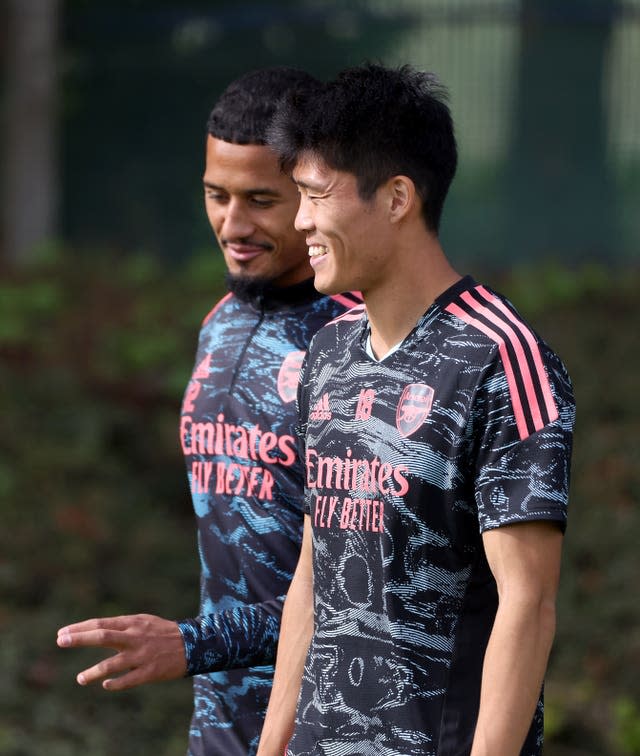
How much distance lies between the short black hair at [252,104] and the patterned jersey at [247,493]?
0.42 m

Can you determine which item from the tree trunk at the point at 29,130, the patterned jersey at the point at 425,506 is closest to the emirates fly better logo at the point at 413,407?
the patterned jersey at the point at 425,506

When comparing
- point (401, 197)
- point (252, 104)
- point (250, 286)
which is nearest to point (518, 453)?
point (401, 197)

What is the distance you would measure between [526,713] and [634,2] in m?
12.2

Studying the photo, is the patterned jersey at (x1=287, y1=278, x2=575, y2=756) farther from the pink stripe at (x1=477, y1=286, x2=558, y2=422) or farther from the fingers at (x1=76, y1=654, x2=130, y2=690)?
the fingers at (x1=76, y1=654, x2=130, y2=690)

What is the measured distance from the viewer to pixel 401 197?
2744 mm

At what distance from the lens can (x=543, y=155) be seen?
45.1ft

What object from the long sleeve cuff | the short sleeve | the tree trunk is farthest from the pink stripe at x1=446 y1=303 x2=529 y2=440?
the tree trunk

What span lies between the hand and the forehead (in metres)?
Answer: 1.11

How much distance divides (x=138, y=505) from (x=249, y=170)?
5475 millimetres

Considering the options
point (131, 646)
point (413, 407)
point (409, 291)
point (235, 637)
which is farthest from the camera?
point (235, 637)

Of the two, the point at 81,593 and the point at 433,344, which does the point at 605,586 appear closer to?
the point at 81,593

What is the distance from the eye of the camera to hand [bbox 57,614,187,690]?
2859 millimetres

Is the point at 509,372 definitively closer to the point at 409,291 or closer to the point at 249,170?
the point at 409,291

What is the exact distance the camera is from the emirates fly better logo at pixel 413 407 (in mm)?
A: 2658
